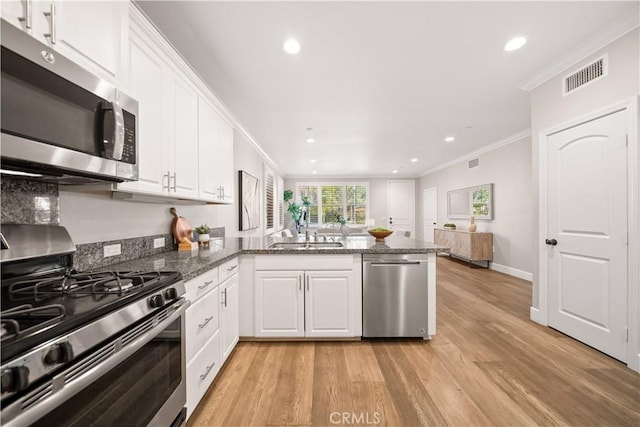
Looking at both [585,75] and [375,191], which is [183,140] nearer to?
[585,75]

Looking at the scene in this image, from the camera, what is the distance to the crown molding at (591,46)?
6.58ft

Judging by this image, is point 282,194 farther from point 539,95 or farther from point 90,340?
point 90,340

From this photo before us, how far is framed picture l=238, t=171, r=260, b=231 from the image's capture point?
425 centimetres

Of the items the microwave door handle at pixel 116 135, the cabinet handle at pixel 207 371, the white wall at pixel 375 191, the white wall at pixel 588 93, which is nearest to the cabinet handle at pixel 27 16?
the microwave door handle at pixel 116 135

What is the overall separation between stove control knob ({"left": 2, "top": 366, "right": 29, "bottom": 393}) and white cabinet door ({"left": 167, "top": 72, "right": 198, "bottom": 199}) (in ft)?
4.38

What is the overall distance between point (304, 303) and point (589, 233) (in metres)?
2.61

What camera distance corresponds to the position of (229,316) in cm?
217

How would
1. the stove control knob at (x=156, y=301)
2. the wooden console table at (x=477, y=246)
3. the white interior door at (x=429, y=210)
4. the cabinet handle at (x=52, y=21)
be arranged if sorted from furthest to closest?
the white interior door at (x=429, y=210)
the wooden console table at (x=477, y=246)
the stove control knob at (x=156, y=301)
the cabinet handle at (x=52, y=21)

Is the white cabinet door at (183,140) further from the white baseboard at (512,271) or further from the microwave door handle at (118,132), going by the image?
the white baseboard at (512,271)

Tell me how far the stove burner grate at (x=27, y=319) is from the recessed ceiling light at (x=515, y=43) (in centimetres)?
320

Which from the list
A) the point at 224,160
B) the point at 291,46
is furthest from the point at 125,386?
the point at 291,46

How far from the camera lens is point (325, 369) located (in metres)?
2.06

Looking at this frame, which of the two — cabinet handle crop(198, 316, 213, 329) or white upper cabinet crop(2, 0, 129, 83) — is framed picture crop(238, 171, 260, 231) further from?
white upper cabinet crop(2, 0, 129, 83)

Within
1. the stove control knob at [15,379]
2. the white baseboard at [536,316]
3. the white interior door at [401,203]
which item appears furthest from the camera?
the white interior door at [401,203]
